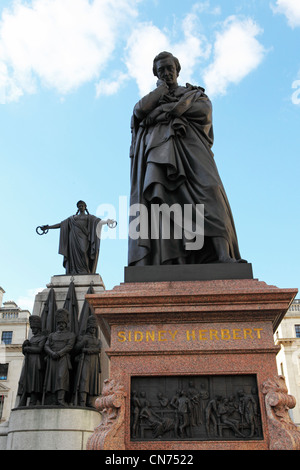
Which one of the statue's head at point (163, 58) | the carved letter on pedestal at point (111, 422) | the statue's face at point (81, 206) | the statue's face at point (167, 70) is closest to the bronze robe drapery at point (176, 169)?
the statue's face at point (167, 70)

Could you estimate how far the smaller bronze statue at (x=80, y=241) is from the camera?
693 inches

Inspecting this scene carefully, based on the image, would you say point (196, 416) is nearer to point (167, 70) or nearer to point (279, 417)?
point (279, 417)

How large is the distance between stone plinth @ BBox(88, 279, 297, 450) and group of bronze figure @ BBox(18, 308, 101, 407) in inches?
298

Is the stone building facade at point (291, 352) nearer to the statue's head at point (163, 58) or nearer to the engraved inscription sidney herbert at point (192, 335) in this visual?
the statue's head at point (163, 58)

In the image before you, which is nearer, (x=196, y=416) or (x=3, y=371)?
(x=196, y=416)

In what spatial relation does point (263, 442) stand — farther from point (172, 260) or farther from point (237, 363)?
point (172, 260)

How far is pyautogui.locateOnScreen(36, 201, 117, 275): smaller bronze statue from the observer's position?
17.6 m

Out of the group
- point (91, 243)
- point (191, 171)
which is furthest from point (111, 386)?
point (91, 243)

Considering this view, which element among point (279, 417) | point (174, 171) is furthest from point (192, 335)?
point (174, 171)

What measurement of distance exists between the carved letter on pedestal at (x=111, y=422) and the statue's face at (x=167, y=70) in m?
5.33

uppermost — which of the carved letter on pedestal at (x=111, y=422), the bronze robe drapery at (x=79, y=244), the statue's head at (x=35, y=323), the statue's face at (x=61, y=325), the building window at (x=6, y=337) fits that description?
the building window at (x=6, y=337)

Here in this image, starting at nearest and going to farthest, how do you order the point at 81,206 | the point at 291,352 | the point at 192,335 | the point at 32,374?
the point at 192,335, the point at 32,374, the point at 81,206, the point at 291,352

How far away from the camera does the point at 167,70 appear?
8.46 meters

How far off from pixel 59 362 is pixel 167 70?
329 inches
